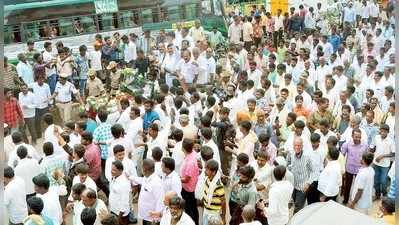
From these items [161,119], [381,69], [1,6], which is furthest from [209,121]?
[1,6]

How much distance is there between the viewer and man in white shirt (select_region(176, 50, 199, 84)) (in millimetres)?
10055

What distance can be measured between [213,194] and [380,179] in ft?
7.93

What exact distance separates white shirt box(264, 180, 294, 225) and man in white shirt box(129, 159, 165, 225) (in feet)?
2.95

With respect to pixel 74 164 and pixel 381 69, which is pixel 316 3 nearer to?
pixel 381 69

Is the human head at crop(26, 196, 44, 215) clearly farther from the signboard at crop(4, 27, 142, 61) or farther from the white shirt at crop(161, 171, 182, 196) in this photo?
the signboard at crop(4, 27, 142, 61)

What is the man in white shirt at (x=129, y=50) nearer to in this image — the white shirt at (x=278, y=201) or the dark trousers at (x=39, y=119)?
the dark trousers at (x=39, y=119)

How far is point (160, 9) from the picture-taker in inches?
556

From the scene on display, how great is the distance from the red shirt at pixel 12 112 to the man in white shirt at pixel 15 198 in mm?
2997

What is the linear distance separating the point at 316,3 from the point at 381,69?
311 inches

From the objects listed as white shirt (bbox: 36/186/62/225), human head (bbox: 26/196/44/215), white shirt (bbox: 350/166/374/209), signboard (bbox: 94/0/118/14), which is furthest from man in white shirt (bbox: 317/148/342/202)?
signboard (bbox: 94/0/118/14)

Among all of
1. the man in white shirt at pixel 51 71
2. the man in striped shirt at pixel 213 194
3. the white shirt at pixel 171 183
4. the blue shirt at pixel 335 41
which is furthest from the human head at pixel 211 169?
the blue shirt at pixel 335 41

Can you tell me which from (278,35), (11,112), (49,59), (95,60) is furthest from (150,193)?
(278,35)

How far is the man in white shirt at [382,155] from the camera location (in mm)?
6285

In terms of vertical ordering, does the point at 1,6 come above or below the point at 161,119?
above
